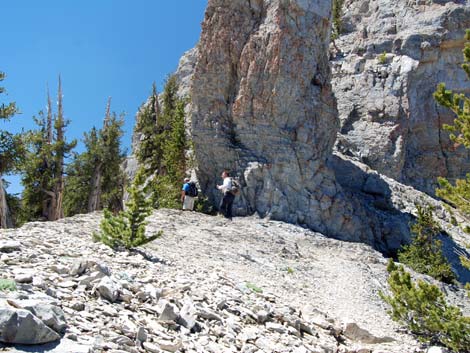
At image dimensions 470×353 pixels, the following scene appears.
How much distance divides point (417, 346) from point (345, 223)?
15.8m

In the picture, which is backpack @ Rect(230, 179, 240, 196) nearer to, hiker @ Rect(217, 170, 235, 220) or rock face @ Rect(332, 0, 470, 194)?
hiker @ Rect(217, 170, 235, 220)

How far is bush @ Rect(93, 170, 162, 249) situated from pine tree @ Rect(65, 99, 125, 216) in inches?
717

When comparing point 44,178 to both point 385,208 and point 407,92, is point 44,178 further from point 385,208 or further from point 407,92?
point 407,92

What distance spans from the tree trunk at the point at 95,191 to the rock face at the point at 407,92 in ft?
81.9

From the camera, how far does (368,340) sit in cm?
1070

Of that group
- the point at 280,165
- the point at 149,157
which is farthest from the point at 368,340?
the point at 149,157

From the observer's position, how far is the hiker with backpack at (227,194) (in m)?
23.2

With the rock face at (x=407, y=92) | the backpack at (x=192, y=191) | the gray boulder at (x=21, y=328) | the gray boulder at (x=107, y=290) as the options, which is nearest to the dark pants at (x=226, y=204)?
the backpack at (x=192, y=191)

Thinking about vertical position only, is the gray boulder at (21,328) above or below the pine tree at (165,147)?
below

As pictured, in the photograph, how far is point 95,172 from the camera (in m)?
31.3

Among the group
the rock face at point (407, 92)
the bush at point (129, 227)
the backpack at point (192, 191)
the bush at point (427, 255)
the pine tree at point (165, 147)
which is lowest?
the bush at point (427, 255)

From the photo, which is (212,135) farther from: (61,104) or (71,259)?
(71,259)

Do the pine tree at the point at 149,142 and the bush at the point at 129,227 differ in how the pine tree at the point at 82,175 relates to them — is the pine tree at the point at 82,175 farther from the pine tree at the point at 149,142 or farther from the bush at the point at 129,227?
the bush at the point at 129,227

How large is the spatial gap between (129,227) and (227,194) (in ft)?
37.4
